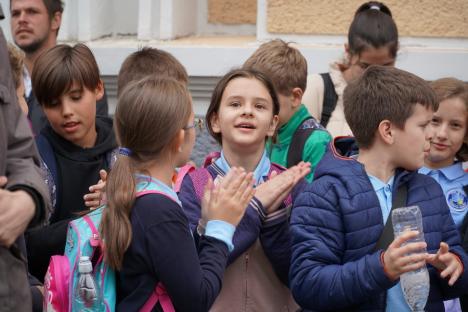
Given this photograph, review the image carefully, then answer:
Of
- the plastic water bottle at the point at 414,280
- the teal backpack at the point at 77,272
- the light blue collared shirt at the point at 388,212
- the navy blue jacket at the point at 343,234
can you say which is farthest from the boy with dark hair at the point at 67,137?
the plastic water bottle at the point at 414,280

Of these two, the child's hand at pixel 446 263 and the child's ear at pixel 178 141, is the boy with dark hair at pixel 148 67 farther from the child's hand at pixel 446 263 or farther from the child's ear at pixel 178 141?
the child's hand at pixel 446 263

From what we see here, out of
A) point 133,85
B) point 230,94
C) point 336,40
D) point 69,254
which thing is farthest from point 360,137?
point 336,40

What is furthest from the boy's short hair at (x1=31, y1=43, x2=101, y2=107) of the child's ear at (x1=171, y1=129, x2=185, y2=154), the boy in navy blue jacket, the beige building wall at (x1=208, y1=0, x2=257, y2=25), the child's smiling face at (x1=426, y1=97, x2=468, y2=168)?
the beige building wall at (x1=208, y1=0, x2=257, y2=25)

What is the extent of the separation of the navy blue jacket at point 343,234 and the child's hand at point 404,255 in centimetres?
12

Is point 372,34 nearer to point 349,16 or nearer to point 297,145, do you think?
point 297,145

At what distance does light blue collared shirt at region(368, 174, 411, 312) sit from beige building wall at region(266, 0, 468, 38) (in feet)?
8.25

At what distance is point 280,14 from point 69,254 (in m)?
3.08

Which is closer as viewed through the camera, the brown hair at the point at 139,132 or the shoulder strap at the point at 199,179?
the brown hair at the point at 139,132

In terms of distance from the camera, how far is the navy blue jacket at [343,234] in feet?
10.7

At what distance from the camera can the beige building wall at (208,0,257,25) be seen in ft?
21.2

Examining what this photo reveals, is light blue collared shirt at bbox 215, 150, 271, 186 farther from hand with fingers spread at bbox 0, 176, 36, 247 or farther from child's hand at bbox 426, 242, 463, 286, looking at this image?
hand with fingers spread at bbox 0, 176, 36, 247

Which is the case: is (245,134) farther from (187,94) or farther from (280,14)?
(280,14)

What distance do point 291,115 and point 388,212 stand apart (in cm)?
118

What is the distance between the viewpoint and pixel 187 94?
324cm
